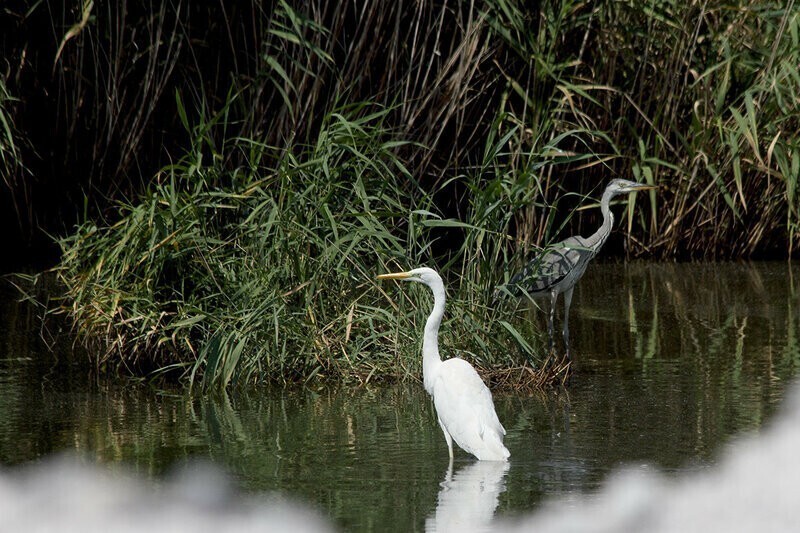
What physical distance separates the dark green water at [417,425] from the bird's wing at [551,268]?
1.52ft

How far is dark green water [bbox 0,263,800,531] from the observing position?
459cm

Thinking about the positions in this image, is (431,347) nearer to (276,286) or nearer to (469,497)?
(469,497)

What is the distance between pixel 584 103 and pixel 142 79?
335 centimetres

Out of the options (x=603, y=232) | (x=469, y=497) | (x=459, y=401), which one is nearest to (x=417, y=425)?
(x=459, y=401)

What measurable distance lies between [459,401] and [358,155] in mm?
1860

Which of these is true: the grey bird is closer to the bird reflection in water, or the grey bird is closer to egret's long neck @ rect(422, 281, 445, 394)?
egret's long neck @ rect(422, 281, 445, 394)

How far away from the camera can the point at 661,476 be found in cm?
Answer: 472

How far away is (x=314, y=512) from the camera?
431cm

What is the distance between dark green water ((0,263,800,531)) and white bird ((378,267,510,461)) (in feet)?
0.32

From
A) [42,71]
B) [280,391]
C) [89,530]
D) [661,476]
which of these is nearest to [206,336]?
[280,391]

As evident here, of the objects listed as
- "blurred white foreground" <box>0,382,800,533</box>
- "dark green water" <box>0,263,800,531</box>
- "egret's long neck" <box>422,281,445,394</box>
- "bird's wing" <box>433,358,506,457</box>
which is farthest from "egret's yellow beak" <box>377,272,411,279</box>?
"blurred white foreground" <box>0,382,800,533</box>

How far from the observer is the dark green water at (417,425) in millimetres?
Answer: 4594

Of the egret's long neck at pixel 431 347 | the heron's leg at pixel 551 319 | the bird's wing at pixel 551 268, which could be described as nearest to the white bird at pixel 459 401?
the egret's long neck at pixel 431 347

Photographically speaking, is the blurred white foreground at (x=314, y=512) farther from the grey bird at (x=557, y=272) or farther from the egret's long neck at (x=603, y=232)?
the egret's long neck at (x=603, y=232)
